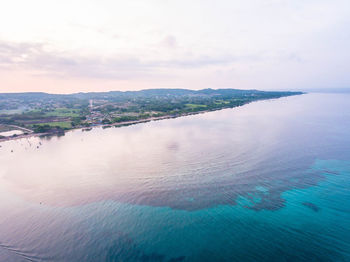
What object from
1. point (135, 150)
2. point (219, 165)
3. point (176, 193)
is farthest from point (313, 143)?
point (135, 150)

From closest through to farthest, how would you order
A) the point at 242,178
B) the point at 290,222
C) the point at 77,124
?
the point at 290,222
the point at 242,178
the point at 77,124

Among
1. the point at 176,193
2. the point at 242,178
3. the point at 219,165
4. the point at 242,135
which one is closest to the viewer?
the point at 176,193

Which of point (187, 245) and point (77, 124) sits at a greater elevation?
point (77, 124)

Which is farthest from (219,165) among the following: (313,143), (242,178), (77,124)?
(77,124)

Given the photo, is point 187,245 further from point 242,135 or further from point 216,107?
point 216,107

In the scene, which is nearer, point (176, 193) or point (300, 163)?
point (176, 193)

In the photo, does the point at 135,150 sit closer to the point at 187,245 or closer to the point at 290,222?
the point at 187,245
